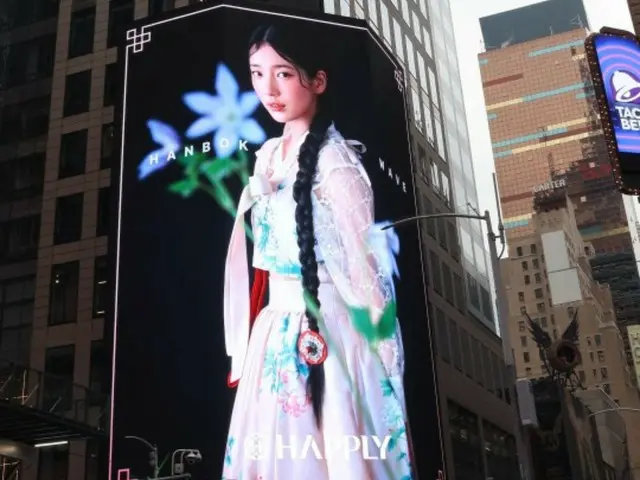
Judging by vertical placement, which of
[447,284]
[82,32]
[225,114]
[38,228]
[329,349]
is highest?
[82,32]

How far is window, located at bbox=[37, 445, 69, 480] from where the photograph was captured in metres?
41.1

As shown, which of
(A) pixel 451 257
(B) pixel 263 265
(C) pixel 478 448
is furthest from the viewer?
(A) pixel 451 257

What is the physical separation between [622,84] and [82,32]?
4022 cm

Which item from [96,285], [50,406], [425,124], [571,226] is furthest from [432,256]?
[571,226]

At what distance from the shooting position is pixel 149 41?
127 ft

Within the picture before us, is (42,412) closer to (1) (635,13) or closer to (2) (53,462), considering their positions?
(2) (53,462)

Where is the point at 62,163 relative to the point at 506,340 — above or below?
above

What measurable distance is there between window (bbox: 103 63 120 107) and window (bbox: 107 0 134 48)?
59.4 inches

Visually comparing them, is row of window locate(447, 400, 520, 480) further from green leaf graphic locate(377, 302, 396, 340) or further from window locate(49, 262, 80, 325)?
window locate(49, 262, 80, 325)

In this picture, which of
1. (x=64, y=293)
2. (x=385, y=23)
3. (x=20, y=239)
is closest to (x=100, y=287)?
(x=64, y=293)

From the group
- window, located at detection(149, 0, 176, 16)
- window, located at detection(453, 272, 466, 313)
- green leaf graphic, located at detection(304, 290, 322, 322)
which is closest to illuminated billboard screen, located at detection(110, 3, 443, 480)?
green leaf graphic, located at detection(304, 290, 322, 322)

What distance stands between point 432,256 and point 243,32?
23044 millimetres

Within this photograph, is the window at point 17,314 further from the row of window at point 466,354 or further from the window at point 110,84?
the row of window at point 466,354

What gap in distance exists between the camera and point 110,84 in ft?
159
